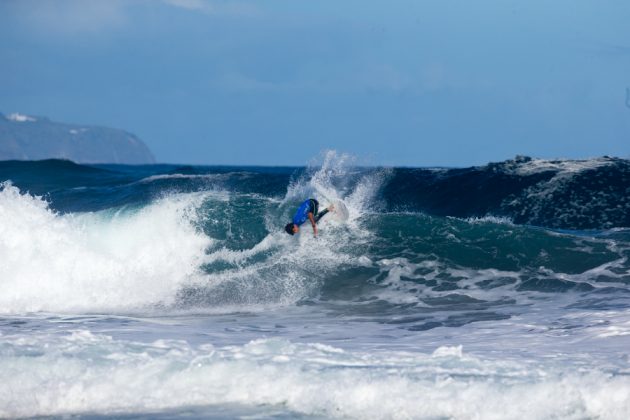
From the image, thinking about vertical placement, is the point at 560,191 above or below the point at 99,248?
above

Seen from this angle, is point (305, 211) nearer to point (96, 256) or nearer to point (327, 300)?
point (327, 300)

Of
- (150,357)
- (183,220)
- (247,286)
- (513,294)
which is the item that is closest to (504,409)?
(150,357)

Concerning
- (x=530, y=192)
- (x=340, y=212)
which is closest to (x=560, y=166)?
(x=530, y=192)

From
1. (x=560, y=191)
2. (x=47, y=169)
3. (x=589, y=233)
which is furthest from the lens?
(x=47, y=169)

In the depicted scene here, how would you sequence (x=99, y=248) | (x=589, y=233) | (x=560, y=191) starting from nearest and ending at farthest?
1. (x=99, y=248)
2. (x=589, y=233)
3. (x=560, y=191)

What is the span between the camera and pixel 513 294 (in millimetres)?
12414

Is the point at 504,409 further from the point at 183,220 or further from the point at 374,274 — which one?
the point at 183,220

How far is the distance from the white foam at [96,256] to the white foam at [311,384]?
15.4 ft

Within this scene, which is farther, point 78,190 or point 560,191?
point 78,190

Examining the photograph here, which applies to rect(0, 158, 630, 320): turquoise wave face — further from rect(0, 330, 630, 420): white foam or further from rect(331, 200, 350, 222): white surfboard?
rect(0, 330, 630, 420): white foam

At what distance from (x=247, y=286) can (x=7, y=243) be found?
16.3ft

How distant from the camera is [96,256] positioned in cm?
1437

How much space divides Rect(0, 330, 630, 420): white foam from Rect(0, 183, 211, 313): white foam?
4708 millimetres

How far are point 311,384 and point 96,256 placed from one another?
8.61 meters
